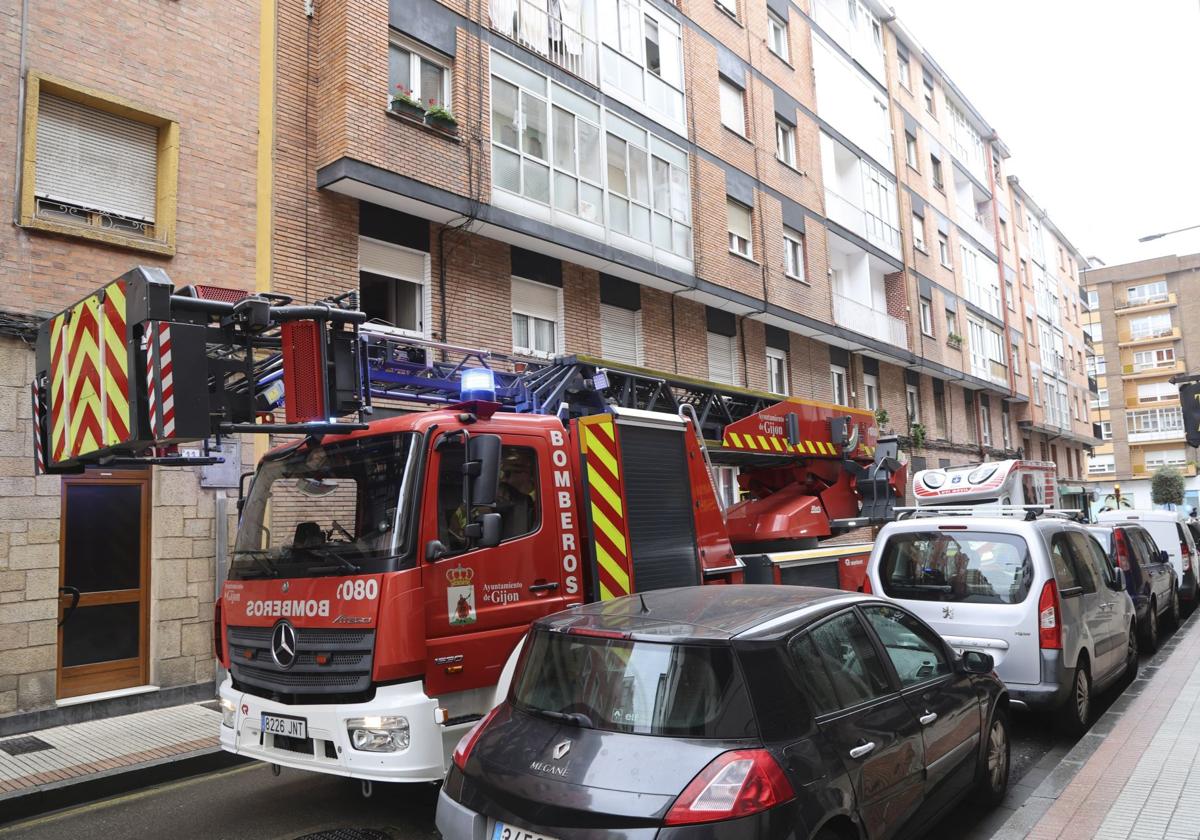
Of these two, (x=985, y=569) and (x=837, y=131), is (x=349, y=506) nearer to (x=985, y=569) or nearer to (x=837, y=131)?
(x=985, y=569)

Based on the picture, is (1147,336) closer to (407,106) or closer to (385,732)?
(407,106)

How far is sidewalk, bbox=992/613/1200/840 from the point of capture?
4.37 metres

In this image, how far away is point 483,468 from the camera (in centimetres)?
492

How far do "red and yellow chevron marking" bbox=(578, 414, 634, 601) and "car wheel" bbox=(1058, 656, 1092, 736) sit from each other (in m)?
3.41

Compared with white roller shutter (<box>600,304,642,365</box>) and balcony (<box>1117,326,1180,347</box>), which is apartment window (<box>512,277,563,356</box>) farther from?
balcony (<box>1117,326,1180,347</box>)

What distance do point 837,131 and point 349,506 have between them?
20692 mm

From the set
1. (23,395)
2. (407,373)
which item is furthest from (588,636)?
(23,395)

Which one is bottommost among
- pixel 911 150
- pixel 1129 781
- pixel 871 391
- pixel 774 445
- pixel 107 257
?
pixel 1129 781

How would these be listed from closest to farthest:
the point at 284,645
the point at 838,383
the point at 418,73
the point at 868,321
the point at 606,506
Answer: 1. the point at 284,645
2. the point at 606,506
3. the point at 418,73
4. the point at 838,383
5. the point at 868,321

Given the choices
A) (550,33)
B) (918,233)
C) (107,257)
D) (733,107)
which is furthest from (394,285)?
(918,233)

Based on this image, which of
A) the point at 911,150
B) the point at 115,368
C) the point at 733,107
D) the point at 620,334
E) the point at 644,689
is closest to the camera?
the point at 644,689

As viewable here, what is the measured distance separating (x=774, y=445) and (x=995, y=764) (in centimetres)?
473

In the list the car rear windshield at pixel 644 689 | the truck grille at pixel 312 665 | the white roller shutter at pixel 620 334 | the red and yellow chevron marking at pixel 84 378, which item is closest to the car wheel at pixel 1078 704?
the car rear windshield at pixel 644 689

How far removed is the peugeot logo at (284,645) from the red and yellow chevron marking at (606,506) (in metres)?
1.96
